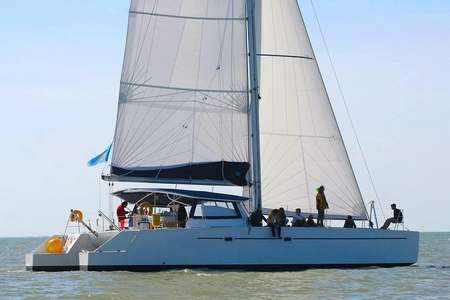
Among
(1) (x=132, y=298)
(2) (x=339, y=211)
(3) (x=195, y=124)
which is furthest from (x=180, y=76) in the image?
(1) (x=132, y=298)

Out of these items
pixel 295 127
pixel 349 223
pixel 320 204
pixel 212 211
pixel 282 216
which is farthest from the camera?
pixel 295 127

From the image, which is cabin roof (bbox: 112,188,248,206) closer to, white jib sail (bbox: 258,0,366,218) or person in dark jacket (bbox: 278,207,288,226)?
person in dark jacket (bbox: 278,207,288,226)

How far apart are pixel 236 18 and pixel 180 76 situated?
2.27 m

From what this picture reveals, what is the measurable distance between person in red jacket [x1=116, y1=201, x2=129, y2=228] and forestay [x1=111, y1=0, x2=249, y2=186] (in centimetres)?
129

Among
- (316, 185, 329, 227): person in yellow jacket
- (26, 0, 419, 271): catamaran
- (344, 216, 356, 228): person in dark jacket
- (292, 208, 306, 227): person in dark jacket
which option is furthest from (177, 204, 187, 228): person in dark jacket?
(344, 216, 356, 228): person in dark jacket

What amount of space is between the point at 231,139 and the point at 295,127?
198cm

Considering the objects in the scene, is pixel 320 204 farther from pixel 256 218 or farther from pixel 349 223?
pixel 256 218

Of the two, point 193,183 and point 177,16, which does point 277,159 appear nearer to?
point 193,183

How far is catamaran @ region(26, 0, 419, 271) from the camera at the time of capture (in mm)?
28047

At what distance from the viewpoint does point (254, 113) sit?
95.3 ft

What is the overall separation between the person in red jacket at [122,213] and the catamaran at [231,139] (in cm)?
60

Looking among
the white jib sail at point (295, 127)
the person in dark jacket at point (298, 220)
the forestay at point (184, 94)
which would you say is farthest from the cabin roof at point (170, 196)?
the white jib sail at point (295, 127)

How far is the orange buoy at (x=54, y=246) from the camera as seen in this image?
29.4 metres

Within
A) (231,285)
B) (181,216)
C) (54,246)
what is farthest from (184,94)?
(231,285)
